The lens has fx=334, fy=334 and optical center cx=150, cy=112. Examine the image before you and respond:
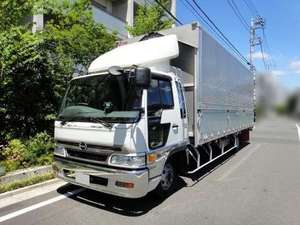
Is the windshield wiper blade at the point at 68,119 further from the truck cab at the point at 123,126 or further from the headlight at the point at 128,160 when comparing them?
the headlight at the point at 128,160

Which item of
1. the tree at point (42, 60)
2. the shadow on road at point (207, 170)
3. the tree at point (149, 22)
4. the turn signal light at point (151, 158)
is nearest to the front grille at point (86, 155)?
the turn signal light at point (151, 158)

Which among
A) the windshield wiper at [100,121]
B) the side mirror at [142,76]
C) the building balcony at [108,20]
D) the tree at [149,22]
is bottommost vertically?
the windshield wiper at [100,121]

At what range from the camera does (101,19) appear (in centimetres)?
1923

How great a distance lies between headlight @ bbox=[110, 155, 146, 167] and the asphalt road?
860 mm

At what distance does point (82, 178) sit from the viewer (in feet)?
17.9

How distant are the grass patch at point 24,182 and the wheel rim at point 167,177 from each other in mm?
2603

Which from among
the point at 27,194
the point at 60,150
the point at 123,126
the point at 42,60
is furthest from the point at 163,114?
the point at 42,60

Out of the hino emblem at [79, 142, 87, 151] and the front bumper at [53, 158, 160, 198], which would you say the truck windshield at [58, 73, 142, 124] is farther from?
the front bumper at [53, 158, 160, 198]

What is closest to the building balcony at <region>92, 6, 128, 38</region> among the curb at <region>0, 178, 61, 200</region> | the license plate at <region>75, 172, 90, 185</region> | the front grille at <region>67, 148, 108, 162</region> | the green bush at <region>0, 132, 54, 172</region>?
the green bush at <region>0, 132, 54, 172</region>

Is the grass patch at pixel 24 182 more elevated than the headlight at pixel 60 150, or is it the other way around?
the headlight at pixel 60 150

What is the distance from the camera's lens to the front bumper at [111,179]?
5012 mm

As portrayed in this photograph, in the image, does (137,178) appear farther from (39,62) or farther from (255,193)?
(39,62)

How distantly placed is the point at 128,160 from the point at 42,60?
5449 mm

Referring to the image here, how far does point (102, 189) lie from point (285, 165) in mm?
6839
